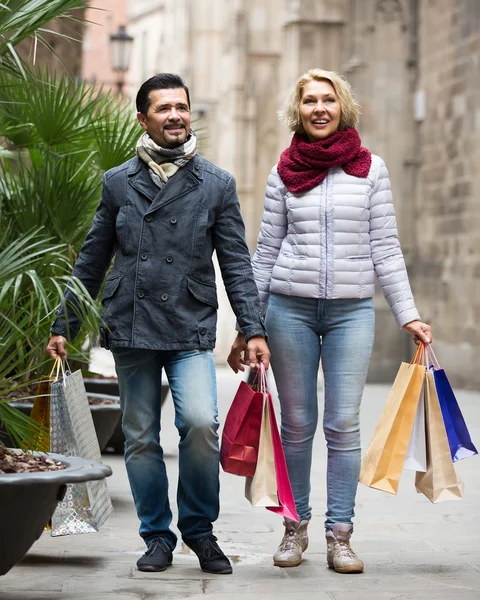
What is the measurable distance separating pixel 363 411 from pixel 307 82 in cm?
936

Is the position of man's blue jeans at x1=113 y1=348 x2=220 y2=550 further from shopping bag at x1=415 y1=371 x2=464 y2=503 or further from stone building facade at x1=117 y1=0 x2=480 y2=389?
stone building facade at x1=117 y1=0 x2=480 y2=389

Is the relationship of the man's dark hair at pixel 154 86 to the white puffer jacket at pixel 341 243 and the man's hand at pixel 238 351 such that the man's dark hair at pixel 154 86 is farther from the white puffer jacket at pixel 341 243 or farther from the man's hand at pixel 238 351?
the man's hand at pixel 238 351

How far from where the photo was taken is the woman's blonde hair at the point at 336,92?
5.97m

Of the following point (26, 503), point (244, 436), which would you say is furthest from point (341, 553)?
point (26, 503)

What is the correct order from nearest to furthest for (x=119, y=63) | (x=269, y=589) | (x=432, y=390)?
(x=269, y=589) → (x=432, y=390) → (x=119, y=63)

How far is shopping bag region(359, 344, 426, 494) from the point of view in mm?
5855

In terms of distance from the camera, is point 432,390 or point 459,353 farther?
point 459,353

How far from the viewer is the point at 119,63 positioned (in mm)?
24094

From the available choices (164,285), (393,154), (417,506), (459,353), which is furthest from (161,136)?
(393,154)

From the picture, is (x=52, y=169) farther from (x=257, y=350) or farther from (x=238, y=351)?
(x=257, y=350)

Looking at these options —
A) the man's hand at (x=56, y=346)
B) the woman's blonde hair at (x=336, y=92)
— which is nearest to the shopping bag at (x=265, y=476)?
the man's hand at (x=56, y=346)

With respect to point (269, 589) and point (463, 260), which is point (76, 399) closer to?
point (269, 589)

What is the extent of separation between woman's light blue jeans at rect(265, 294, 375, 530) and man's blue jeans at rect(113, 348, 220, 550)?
40 centimetres

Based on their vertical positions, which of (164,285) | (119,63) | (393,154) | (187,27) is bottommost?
(164,285)
